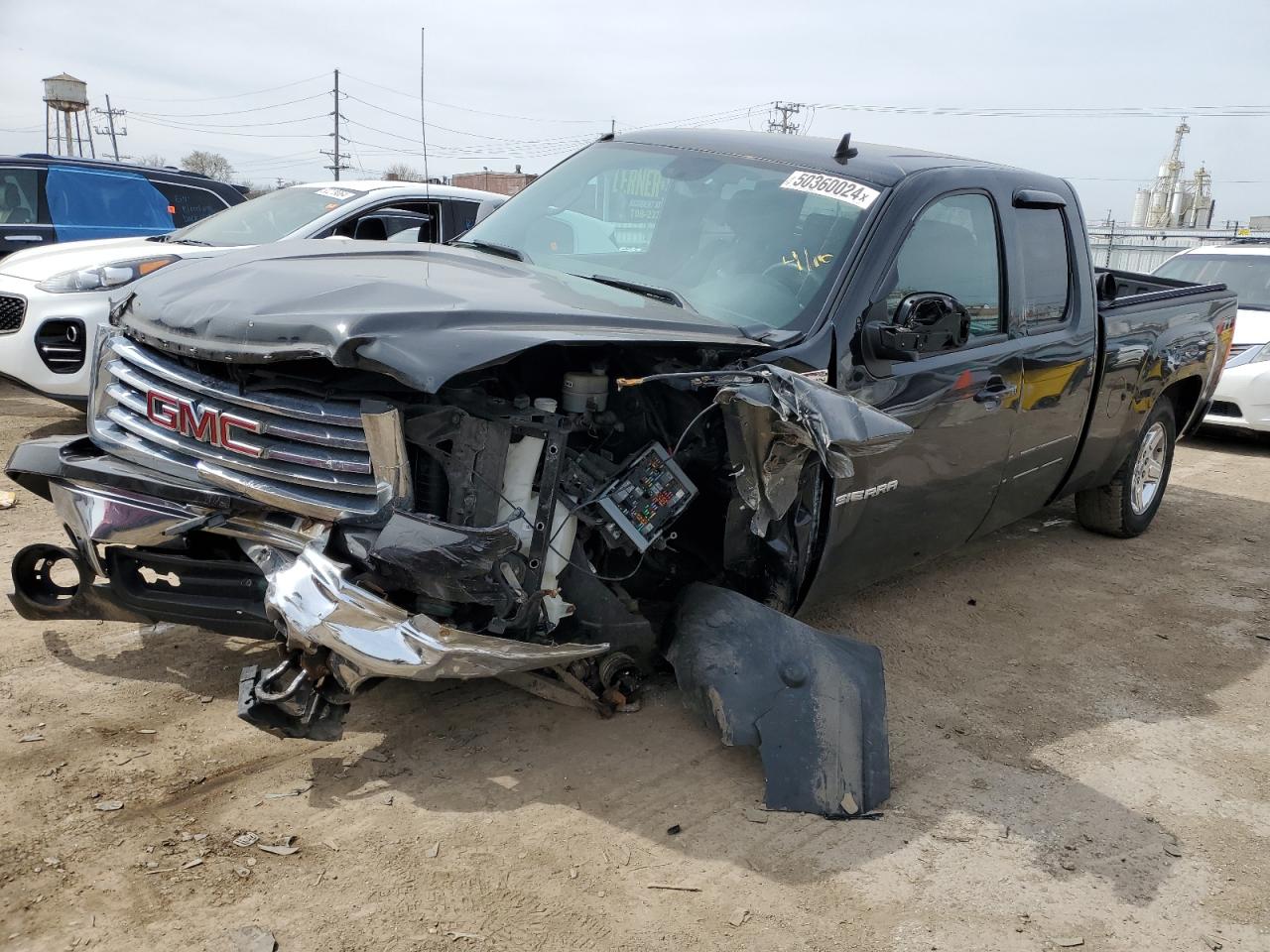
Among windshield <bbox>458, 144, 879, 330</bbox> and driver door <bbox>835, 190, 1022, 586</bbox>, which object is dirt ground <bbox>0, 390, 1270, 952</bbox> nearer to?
driver door <bbox>835, 190, 1022, 586</bbox>

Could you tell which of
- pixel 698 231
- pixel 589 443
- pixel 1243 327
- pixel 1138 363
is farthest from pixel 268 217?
pixel 1243 327

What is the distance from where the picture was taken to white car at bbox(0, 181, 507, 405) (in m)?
6.29

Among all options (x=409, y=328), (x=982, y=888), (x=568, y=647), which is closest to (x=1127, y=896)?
(x=982, y=888)

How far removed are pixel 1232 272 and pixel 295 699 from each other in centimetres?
1125

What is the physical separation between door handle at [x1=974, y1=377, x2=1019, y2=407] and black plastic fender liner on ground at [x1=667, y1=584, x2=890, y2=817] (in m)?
1.27

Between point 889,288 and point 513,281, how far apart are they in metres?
1.40

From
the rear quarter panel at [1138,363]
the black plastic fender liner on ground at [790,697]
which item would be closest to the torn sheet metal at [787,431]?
the black plastic fender liner on ground at [790,697]

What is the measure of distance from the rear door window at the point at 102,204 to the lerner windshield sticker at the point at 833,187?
7.63 metres

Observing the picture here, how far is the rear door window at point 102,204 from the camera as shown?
9.35m

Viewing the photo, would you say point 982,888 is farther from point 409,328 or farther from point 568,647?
point 409,328

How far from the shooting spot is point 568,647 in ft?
10.2

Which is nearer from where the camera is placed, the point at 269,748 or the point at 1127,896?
the point at 1127,896

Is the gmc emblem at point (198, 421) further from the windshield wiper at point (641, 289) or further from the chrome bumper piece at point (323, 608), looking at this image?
the windshield wiper at point (641, 289)

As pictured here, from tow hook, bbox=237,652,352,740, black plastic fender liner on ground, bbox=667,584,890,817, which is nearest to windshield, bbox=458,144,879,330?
black plastic fender liner on ground, bbox=667,584,890,817
